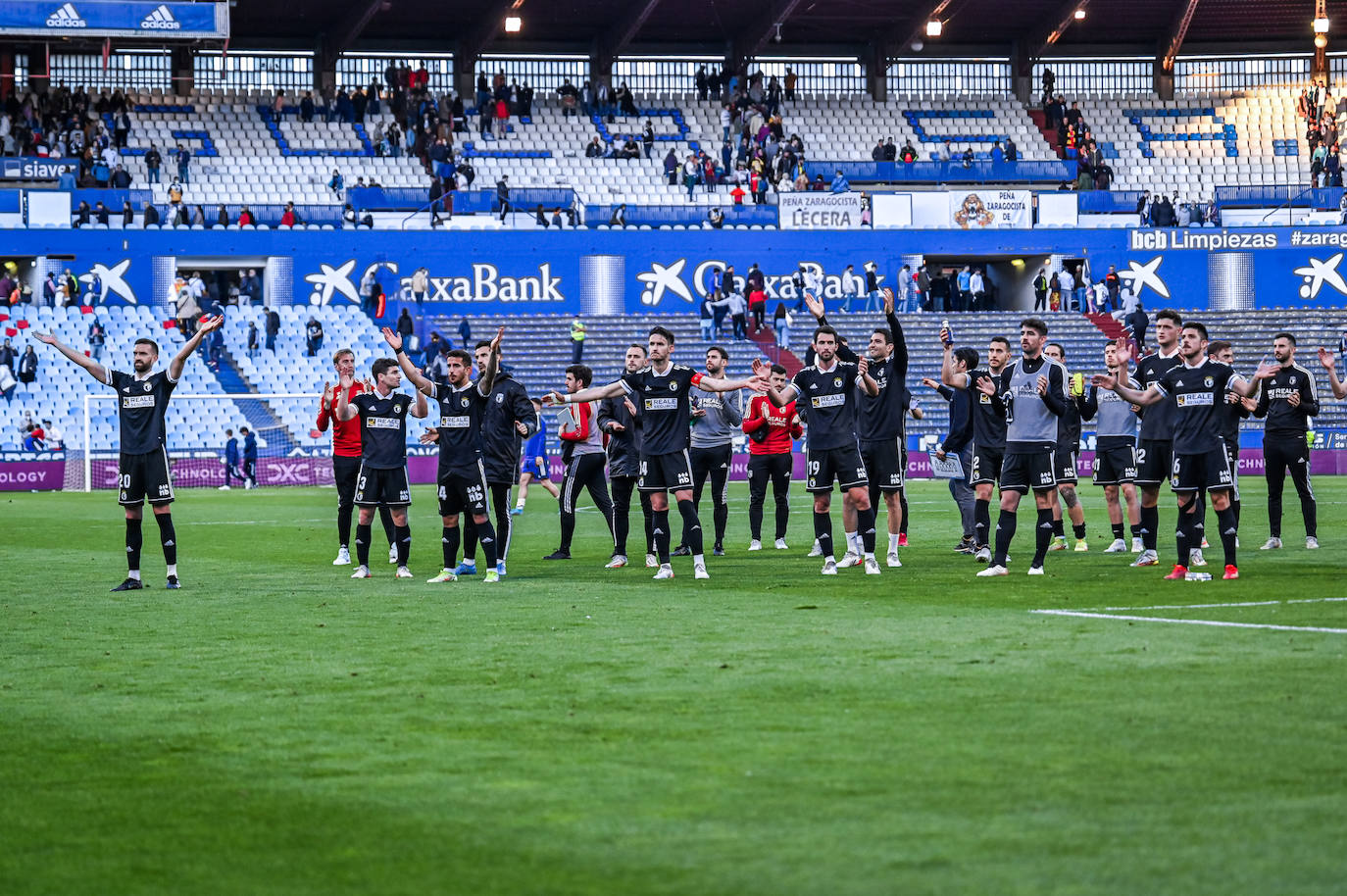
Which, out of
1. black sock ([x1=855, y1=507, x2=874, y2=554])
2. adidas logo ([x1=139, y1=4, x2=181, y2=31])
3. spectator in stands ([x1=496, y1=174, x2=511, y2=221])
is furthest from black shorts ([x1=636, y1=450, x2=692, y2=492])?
adidas logo ([x1=139, y1=4, x2=181, y2=31])

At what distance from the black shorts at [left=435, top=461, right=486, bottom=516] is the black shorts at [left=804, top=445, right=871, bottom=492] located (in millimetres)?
3022

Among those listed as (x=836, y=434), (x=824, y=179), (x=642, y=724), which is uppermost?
(x=824, y=179)

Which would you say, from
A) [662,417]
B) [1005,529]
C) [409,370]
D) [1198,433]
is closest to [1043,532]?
[1005,529]

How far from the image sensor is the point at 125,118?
5422 cm

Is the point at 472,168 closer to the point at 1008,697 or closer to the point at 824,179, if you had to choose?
the point at 824,179

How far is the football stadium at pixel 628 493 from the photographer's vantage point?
19.9ft

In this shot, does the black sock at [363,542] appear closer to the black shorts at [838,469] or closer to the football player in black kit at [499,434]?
the football player in black kit at [499,434]

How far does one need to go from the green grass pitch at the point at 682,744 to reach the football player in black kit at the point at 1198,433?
57 centimetres

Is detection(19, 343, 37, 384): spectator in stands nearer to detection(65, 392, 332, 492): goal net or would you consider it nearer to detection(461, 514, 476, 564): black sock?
detection(65, 392, 332, 492): goal net

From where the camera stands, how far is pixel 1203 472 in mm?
14258

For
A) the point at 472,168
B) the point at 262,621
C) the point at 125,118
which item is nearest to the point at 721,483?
the point at 262,621

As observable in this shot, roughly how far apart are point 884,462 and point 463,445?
165 inches

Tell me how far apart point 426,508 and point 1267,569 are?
1875cm

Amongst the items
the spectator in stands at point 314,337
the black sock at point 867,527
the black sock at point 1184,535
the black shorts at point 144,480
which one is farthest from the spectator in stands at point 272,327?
the black sock at point 1184,535
